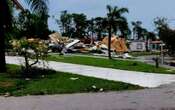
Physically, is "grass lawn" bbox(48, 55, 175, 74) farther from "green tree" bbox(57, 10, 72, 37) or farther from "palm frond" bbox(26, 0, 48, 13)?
"green tree" bbox(57, 10, 72, 37)

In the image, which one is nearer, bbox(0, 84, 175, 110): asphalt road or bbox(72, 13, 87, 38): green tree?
bbox(0, 84, 175, 110): asphalt road

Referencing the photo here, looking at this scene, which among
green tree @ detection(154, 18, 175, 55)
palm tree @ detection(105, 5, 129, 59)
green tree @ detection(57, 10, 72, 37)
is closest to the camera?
palm tree @ detection(105, 5, 129, 59)

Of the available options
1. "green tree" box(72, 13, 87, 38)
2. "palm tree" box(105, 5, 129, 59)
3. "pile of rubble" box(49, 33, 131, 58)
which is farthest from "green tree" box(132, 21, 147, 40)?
"palm tree" box(105, 5, 129, 59)

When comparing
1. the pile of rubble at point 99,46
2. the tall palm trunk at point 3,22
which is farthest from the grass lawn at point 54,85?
the pile of rubble at point 99,46

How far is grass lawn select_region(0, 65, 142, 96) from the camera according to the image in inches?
703

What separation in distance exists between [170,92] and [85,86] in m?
2.85

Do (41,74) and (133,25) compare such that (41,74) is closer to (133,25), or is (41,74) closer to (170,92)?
(170,92)

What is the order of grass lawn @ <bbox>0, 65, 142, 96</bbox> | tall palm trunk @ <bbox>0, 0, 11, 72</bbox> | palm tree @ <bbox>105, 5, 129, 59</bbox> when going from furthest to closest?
palm tree @ <bbox>105, 5, 129, 59</bbox>
tall palm trunk @ <bbox>0, 0, 11, 72</bbox>
grass lawn @ <bbox>0, 65, 142, 96</bbox>

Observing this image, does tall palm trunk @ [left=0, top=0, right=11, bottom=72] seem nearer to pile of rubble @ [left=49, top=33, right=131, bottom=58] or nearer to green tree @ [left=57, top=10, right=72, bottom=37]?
pile of rubble @ [left=49, top=33, right=131, bottom=58]

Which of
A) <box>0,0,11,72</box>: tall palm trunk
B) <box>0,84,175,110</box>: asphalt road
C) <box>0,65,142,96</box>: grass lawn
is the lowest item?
<box>0,84,175,110</box>: asphalt road

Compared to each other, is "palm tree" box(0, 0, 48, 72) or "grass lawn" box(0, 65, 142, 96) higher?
"palm tree" box(0, 0, 48, 72)

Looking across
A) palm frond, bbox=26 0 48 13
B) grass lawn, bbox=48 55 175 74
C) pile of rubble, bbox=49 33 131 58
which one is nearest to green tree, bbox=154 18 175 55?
pile of rubble, bbox=49 33 131 58

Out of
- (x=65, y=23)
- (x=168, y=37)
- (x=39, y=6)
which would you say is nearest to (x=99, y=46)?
(x=168, y=37)

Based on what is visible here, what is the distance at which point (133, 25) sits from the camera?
138375 mm
